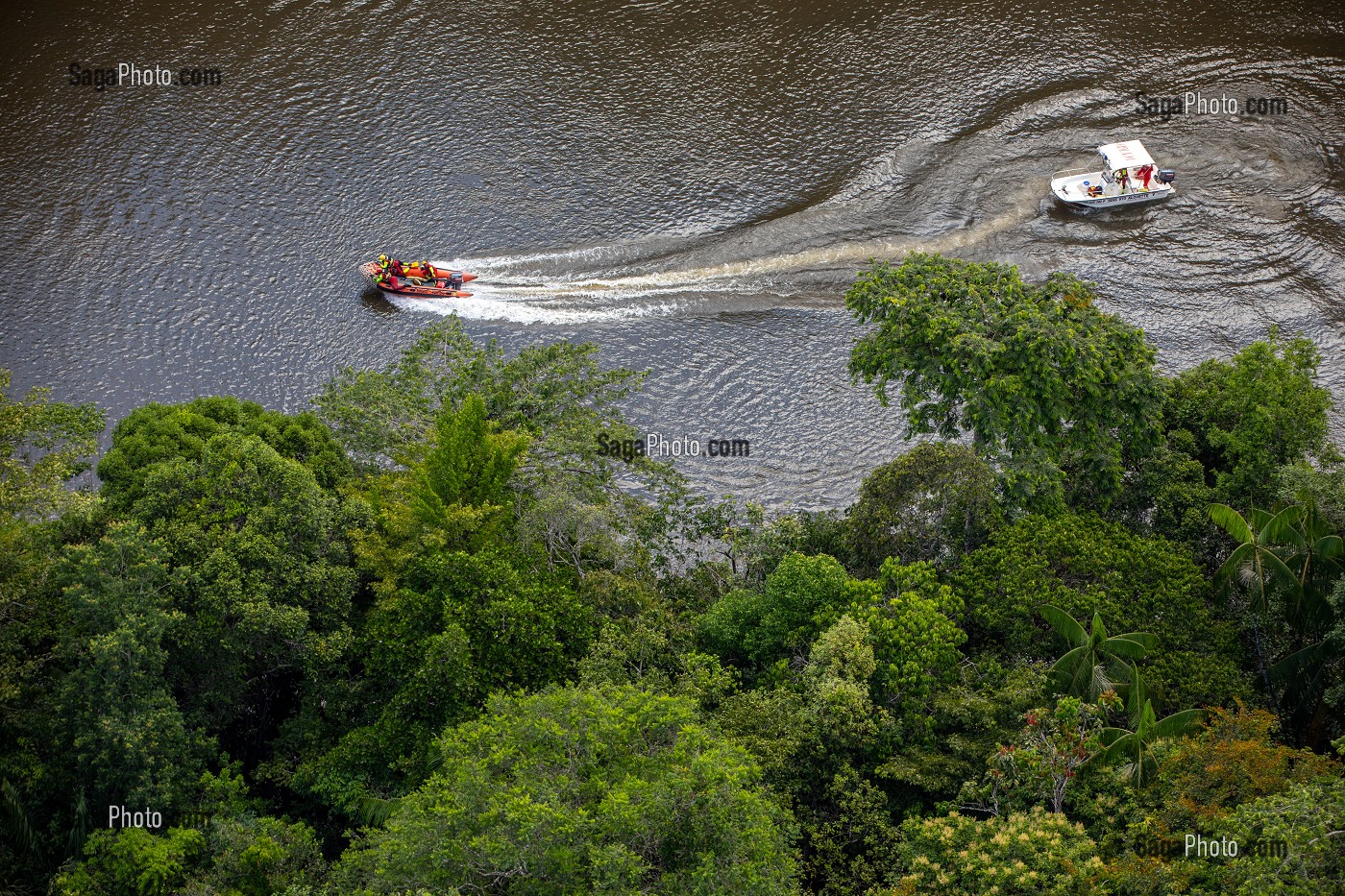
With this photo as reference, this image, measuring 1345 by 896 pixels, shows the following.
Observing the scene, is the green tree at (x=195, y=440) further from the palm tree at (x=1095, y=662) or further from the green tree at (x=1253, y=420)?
the green tree at (x=1253, y=420)

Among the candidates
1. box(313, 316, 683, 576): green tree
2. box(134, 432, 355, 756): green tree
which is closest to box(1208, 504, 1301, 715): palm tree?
box(313, 316, 683, 576): green tree

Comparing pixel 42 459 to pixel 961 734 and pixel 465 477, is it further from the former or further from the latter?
pixel 961 734

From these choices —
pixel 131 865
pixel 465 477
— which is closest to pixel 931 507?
pixel 465 477

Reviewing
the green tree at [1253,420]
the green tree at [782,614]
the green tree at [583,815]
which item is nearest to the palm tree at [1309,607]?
the green tree at [1253,420]

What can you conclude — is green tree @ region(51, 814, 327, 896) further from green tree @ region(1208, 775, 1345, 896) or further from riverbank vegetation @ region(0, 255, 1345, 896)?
green tree @ region(1208, 775, 1345, 896)

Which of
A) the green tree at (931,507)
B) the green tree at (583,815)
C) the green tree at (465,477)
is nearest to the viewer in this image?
the green tree at (583,815)

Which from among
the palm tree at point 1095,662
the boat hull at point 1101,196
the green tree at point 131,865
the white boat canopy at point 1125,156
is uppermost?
the white boat canopy at point 1125,156
